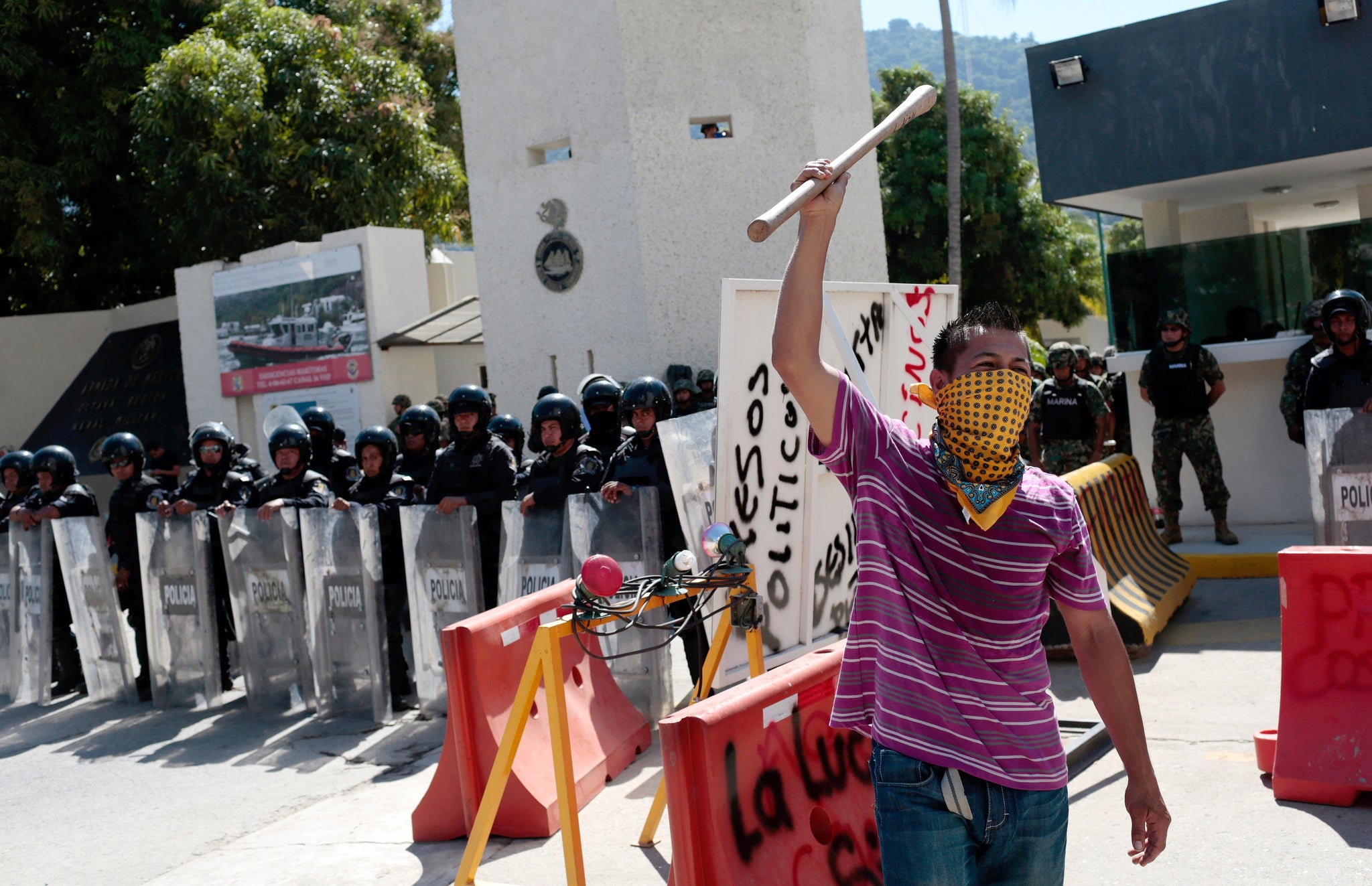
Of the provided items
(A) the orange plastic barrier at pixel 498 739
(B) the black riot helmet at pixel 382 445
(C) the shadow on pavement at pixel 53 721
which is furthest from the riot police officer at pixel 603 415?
(C) the shadow on pavement at pixel 53 721

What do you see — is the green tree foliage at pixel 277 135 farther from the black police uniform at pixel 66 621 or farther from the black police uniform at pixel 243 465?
the black police uniform at pixel 66 621

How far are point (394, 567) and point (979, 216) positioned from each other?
27.1 metres

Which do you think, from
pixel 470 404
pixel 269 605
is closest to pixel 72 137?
pixel 269 605

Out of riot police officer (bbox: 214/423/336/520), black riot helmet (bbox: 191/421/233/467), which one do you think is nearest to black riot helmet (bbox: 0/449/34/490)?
black riot helmet (bbox: 191/421/233/467)

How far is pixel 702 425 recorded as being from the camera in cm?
619

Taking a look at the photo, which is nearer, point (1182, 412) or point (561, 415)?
point (561, 415)

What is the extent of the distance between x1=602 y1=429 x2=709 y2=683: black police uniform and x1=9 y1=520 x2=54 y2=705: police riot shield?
4.69 metres

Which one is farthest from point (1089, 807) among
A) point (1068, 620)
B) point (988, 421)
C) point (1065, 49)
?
point (1065, 49)

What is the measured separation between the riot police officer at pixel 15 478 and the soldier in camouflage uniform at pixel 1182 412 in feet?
31.4

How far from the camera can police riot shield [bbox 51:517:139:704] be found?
8.97 m

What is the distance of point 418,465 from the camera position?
8984 millimetres

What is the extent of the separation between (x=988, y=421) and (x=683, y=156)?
15298 mm

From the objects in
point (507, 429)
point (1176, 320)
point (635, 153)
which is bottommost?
point (507, 429)

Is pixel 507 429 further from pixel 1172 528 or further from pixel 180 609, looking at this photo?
pixel 1172 528
